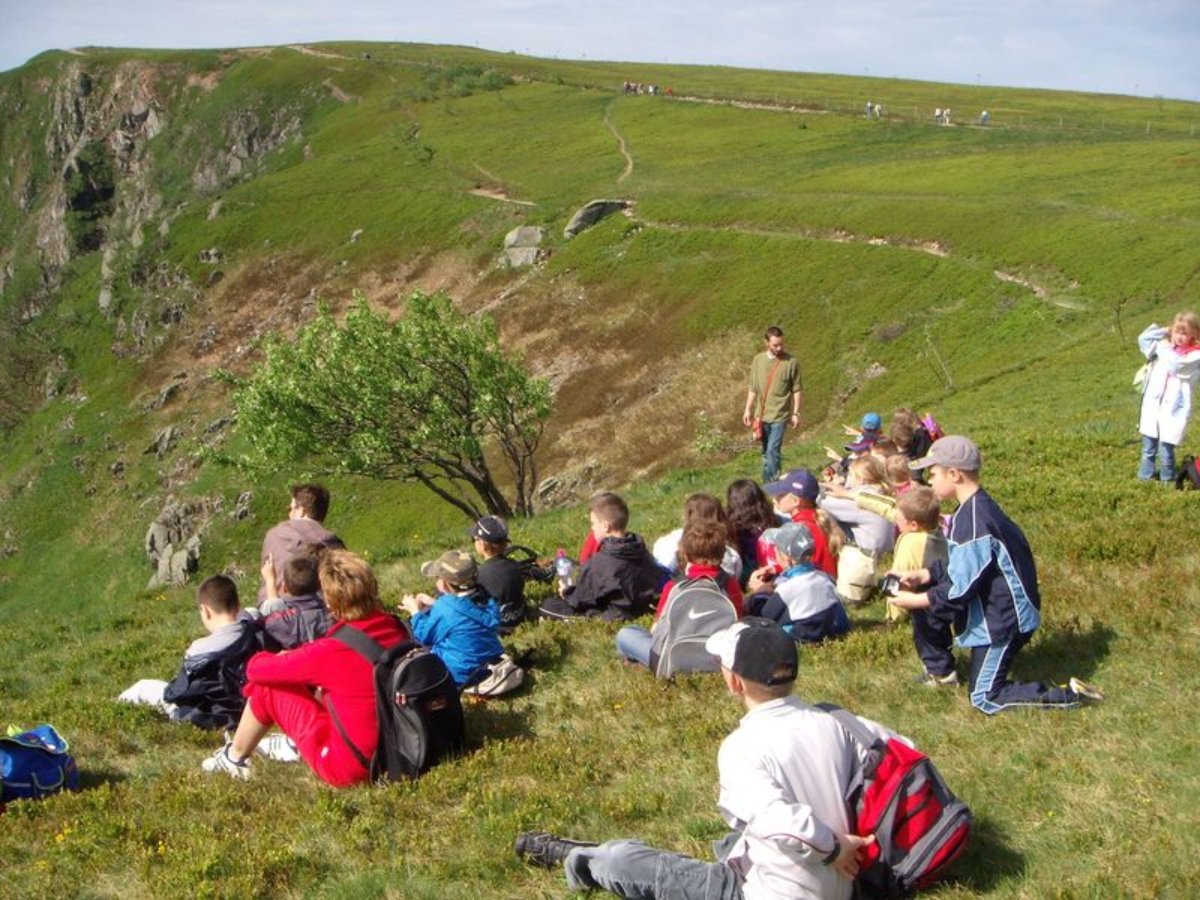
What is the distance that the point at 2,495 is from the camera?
94312 millimetres

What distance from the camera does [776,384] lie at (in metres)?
21.6

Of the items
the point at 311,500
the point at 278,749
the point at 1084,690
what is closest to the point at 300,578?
the point at 278,749

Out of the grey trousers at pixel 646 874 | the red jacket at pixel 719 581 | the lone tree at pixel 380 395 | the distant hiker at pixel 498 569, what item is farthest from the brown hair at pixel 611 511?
the lone tree at pixel 380 395

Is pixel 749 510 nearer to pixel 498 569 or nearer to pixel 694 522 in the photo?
pixel 694 522

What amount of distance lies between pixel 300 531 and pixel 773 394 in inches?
433

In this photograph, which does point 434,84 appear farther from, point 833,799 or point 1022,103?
point 833,799

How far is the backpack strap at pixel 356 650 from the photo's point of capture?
9141 millimetres

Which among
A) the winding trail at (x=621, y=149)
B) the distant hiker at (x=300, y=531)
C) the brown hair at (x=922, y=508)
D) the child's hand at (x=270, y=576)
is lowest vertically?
the child's hand at (x=270, y=576)

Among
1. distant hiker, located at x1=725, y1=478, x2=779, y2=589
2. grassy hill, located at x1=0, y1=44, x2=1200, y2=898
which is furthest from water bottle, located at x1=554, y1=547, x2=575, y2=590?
distant hiker, located at x1=725, y1=478, x2=779, y2=589

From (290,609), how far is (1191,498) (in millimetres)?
12537

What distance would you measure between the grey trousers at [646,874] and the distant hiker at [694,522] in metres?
4.49

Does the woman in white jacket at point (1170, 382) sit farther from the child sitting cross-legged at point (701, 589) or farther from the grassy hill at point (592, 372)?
the child sitting cross-legged at point (701, 589)

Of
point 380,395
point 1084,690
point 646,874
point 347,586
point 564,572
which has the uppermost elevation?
point 347,586

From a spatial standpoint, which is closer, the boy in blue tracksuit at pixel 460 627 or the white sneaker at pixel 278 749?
the white sneaker at pixel 278 749
